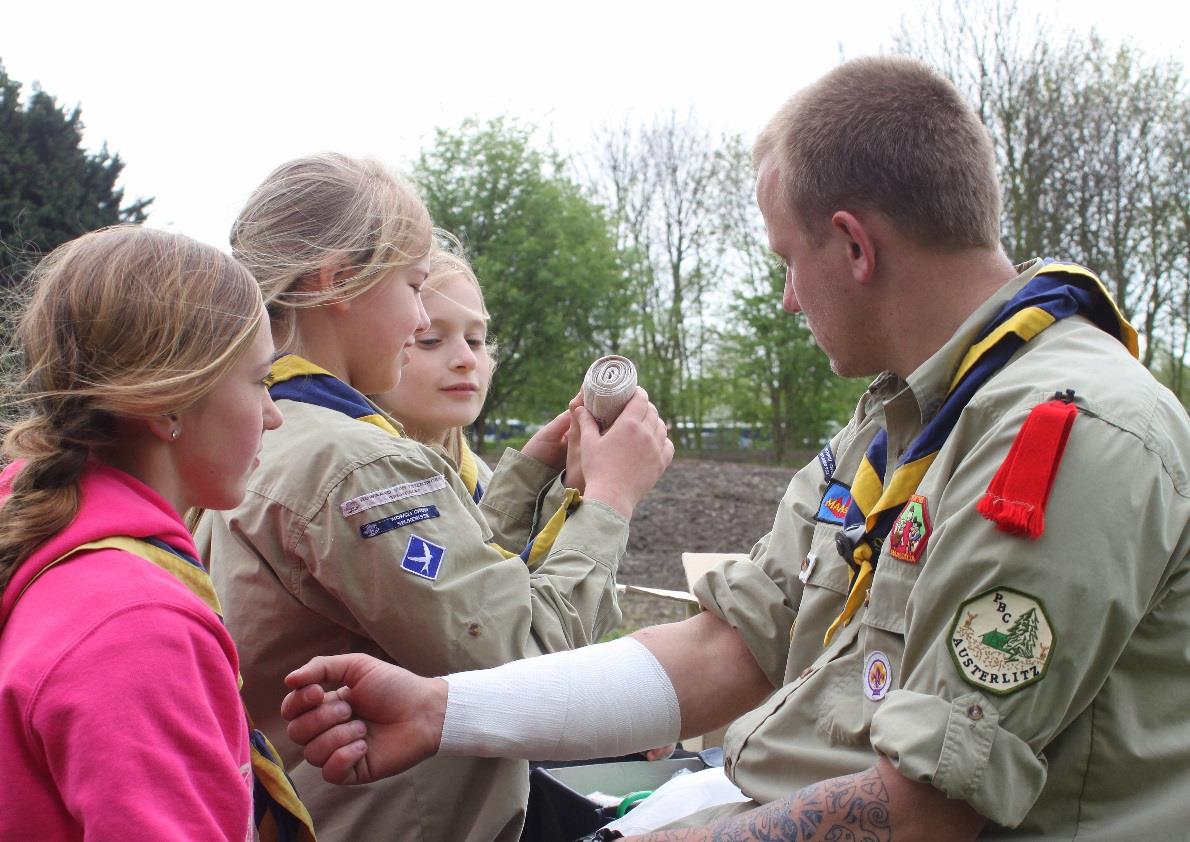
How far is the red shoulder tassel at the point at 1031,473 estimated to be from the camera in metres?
1.53

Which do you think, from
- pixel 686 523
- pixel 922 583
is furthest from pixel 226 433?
pixel 686 523

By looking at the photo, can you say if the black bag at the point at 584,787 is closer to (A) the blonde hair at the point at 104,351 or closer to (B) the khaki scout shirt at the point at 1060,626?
(B) the khaki scout shirt at the point at 1060,626

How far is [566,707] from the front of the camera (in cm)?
221

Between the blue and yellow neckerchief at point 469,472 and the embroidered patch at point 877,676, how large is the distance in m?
1.55

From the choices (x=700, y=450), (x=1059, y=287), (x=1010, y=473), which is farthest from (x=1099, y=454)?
(x=700, y=450)

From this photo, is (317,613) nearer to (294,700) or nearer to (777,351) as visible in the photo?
(294,700)

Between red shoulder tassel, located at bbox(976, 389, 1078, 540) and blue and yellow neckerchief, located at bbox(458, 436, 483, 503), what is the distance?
6.03ft

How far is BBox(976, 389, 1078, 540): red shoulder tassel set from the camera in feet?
5.03

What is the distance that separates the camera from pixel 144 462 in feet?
5.23

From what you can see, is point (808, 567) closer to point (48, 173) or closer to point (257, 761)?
point (257, 761)

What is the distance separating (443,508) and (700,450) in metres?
22.0

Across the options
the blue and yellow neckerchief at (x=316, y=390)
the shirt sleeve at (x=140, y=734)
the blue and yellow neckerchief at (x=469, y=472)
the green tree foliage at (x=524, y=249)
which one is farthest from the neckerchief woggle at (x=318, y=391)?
the green tree foliage at (x=524, y=249)

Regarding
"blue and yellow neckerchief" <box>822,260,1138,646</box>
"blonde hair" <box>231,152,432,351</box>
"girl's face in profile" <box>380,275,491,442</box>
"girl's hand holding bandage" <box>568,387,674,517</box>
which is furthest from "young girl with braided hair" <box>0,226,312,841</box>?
"girl's face in profile" <box>380,275,491,442</box>

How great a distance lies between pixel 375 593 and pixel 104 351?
25.1 inches
